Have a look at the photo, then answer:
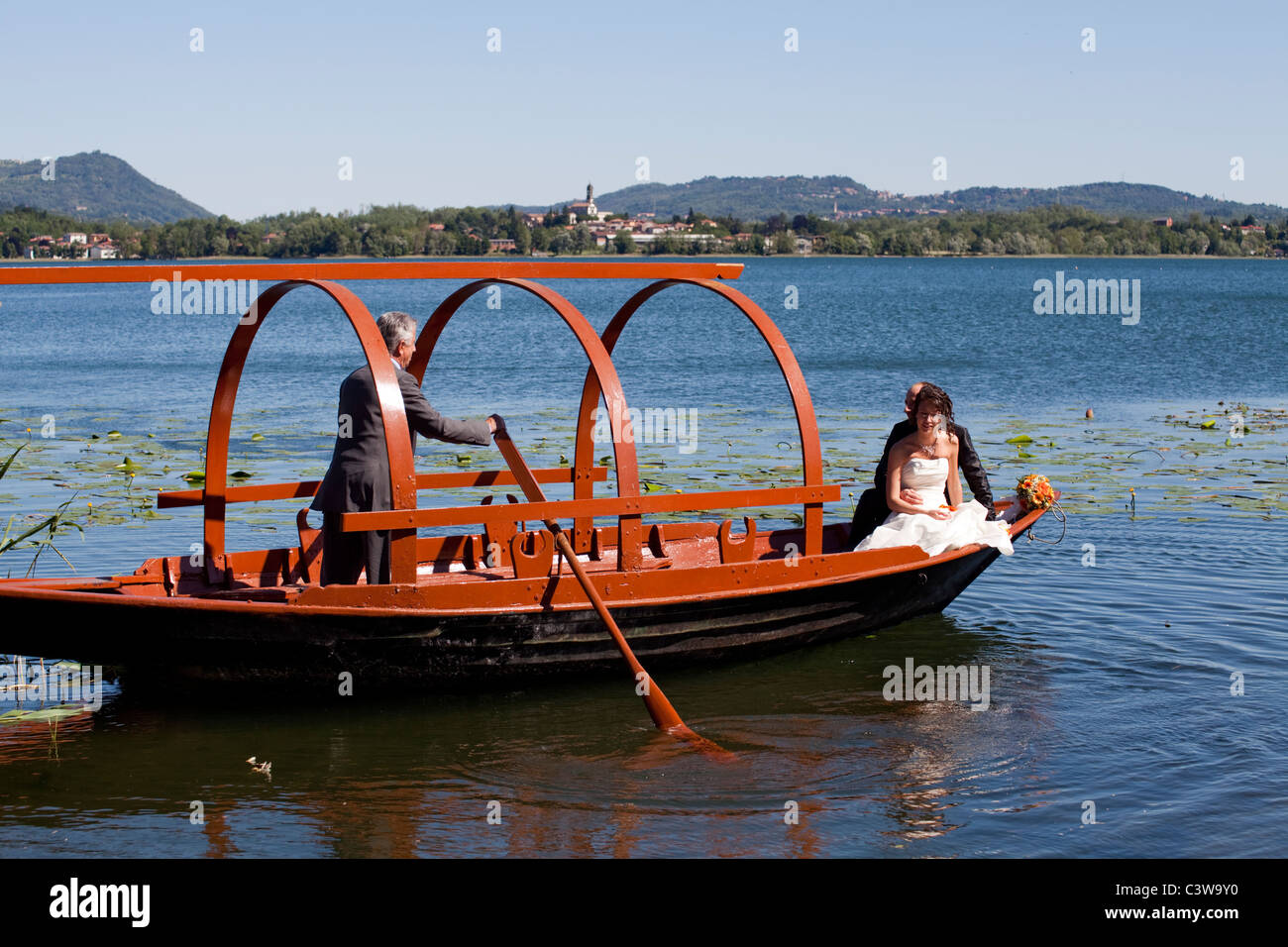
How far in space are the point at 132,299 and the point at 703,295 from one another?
36.5 metres

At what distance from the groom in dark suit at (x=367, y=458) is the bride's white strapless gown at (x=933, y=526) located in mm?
3111

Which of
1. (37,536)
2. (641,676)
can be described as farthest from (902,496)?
(37,536)

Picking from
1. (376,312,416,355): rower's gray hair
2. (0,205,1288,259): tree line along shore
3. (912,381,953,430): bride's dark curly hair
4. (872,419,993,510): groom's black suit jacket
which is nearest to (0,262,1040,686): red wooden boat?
(376,312,416,355): rower's gray hair

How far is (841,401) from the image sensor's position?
24.8 meters

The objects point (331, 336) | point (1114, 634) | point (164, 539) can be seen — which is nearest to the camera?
point (1114, 634)

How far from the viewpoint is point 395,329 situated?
8039 millimetres

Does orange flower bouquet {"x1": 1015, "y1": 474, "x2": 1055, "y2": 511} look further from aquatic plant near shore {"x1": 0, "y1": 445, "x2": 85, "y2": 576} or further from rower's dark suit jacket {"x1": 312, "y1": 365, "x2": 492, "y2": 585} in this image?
aquatic plant near shore {"x1": 0, "y1": 445, "x2": 85, "y2": 576}

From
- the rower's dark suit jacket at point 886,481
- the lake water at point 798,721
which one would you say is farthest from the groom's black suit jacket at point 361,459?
the rower's dark suit jacket at point 886,481

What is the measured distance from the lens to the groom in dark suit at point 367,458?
25.7ft

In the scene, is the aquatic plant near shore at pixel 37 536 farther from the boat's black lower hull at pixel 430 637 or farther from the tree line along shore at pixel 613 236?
the tree line along shore at pixel 613 236

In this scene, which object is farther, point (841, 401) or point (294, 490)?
point (841, 401)
